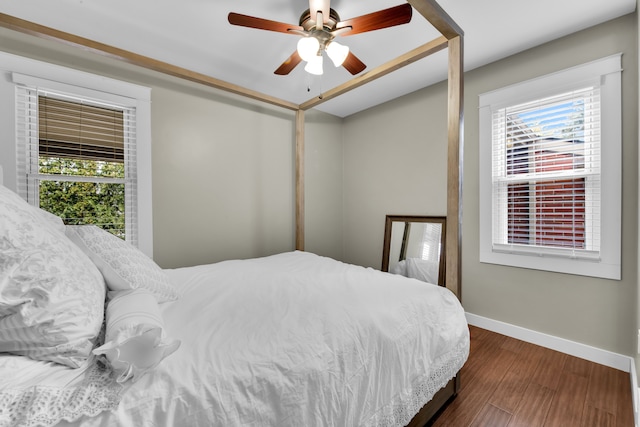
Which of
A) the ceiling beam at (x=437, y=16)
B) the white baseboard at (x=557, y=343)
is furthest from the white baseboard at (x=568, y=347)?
the ceiling beam at (x=437, y=16)

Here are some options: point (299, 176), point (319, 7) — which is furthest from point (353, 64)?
point (299, 176)

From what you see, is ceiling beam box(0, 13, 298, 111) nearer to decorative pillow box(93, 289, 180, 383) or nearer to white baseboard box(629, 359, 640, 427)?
decorative pillow box(93, 289, 180, 383)

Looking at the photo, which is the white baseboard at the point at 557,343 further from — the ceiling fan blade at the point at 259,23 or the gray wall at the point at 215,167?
the ceiling fan blade at the point at 259,23

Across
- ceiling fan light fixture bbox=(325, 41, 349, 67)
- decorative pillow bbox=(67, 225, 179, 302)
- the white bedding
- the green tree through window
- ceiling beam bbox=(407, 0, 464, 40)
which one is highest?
ceiling beam bbox=(407, 0, 464, 40)

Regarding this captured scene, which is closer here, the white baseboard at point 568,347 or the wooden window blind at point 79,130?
the white baseboard at point 568,347

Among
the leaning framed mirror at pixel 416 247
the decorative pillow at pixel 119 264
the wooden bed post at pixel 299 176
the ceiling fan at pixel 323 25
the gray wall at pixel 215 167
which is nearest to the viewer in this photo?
the decorative pillow at pixel 119 264

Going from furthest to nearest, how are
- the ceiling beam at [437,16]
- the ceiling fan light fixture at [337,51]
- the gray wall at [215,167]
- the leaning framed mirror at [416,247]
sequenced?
1. the leaning framed mirror at [416,247]
2. the gray wall at [215,167]
3. the ceiling fan light fixture at [337,51]
4. the ceiling beam at [437,16]

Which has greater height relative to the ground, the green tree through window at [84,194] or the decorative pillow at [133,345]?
the green tree through window at [84,194]

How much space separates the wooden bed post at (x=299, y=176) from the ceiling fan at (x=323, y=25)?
1.17m

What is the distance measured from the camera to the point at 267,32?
81.6 inches

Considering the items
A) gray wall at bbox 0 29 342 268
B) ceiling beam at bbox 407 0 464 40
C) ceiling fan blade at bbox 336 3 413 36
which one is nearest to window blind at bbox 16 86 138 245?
gray wall at bbox 0 29 342 268

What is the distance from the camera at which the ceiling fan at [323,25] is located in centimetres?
151

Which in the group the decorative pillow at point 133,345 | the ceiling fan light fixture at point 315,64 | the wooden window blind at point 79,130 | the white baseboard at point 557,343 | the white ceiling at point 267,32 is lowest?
the white baseboard at point 557,343

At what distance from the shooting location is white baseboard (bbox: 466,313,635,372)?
1.96m
